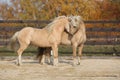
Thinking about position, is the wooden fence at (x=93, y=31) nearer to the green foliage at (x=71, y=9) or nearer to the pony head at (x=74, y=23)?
the pony head at (x=74, y=23)

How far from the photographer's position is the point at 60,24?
28.6 ft

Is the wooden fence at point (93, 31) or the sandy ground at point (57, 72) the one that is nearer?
the sandy ground at point (57, 72)

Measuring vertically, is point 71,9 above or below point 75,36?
above

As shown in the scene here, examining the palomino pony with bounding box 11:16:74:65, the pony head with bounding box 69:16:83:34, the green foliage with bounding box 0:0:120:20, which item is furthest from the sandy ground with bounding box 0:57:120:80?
the green foliage with bounding box 0:0:120:20

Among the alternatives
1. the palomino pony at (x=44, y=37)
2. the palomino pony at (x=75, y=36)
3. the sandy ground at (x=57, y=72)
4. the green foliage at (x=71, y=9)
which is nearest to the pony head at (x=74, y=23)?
the palomino pony at (x=75, y=36)

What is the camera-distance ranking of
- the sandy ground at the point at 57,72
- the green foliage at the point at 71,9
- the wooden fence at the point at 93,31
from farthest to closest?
1. the green foliage at the point at 71,9
2. the wooden fence at the point at 93,31
3. the sandy ground at the point at 57,72

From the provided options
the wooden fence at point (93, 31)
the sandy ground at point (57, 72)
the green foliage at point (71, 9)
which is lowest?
the sandy ground at point (57, 72)

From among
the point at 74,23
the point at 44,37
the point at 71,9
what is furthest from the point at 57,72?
the point at 71,9

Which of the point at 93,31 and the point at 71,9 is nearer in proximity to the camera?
the point at 93,31

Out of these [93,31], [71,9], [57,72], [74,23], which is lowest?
[57,72]

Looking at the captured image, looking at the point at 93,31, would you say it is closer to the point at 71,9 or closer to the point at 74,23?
the point at 74,23

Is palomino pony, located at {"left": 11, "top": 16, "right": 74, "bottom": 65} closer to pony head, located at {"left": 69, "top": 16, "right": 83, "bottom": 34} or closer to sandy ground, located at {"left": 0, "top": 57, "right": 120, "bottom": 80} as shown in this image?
pony head, located at {"left": 69, "top": 16, "right": 83, "bottom": 34}

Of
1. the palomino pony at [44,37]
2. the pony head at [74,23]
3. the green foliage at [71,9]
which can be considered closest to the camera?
the pony head at [74,23]

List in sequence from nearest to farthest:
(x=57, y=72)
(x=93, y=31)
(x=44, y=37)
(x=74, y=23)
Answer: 1. (x=57, y=72)
2. (x=74, y=23)
3. (x=44, y=37)
4. (x=93, y=31)
